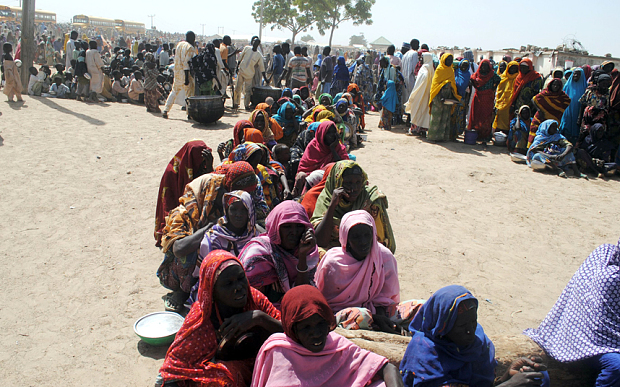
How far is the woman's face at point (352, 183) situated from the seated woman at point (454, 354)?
1.66 metres

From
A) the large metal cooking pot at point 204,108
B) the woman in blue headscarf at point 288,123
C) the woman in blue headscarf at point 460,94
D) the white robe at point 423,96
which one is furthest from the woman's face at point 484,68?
the large metal cooking pot at point 204,108

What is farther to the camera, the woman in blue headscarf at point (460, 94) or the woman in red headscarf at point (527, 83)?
the woman in blue headscarf at point (460, 94)

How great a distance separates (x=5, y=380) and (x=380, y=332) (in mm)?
2562

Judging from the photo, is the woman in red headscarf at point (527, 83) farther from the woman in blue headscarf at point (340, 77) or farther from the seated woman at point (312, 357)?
the seated woman at point (312, 357)

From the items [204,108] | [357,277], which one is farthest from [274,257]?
[204,108]

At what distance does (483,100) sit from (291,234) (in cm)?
929

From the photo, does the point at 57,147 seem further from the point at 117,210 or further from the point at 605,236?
the point at 605,236

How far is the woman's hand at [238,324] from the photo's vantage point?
248 cm

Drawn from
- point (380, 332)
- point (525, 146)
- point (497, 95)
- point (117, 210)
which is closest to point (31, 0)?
point (117, 210)

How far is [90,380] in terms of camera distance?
3020mm

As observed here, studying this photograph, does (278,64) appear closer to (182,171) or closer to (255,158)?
(255,158)

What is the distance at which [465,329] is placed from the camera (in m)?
2.32

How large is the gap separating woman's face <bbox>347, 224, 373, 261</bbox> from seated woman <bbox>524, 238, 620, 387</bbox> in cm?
132

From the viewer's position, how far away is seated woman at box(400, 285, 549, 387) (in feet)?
7.59
